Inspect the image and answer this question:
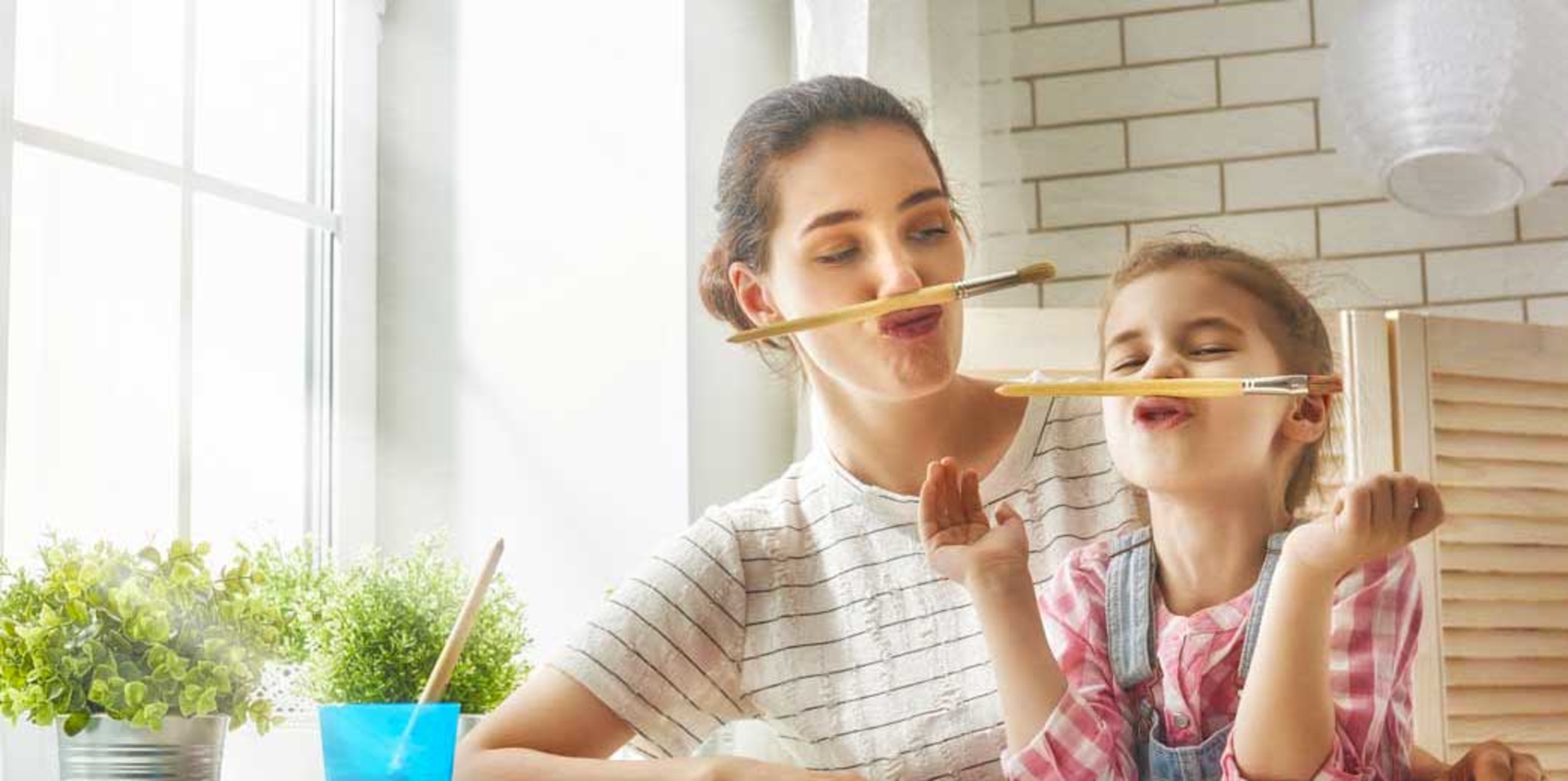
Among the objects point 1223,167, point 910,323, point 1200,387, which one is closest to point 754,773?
point 910,323

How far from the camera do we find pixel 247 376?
161 cm

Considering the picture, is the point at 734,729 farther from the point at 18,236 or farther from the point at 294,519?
the point at 18,236

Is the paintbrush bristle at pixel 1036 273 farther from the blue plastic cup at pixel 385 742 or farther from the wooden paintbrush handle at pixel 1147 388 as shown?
the blue plastic cup at pixel 385 742

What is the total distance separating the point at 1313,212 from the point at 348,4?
1282mm

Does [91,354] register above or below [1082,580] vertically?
above

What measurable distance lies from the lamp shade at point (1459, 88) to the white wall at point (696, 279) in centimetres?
64

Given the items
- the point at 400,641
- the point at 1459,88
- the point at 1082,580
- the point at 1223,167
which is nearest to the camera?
the point at 1082,580

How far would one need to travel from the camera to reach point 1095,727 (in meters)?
0.76

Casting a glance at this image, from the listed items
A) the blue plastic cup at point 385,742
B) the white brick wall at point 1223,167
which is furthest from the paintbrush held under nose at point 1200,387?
the white brick wall at point 1223,167

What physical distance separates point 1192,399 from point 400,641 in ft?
2.35

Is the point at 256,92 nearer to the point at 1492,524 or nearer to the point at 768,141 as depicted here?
the point at 768,141

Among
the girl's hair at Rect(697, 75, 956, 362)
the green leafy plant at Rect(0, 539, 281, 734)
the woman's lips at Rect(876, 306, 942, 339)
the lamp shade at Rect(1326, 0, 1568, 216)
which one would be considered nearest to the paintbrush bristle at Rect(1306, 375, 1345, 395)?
the woman's lips at Rect(876, 306, 942, 339)

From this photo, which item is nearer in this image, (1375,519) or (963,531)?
(1375,519)

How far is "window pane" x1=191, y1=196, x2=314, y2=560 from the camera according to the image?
1.55 m
